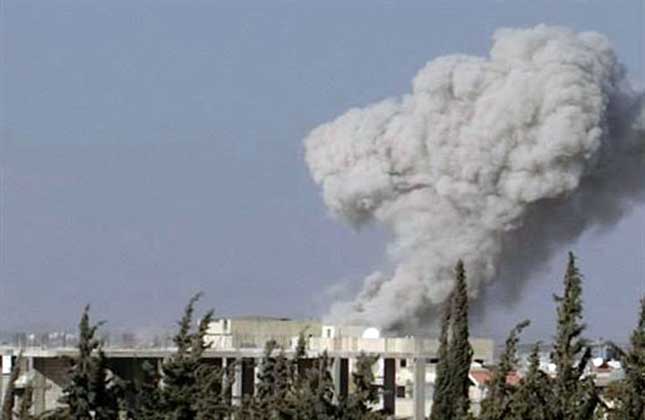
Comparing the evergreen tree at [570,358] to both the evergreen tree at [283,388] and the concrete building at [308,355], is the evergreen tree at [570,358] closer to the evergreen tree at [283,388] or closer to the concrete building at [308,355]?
the evergreen tree at [283,388]

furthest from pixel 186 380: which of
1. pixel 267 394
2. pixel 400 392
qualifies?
pixel 400 392

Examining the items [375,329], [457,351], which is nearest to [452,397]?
[457,351]

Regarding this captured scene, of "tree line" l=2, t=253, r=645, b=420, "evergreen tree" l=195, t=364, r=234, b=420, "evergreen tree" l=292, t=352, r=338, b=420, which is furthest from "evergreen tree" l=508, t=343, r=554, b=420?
"evergreen tree" l=195, t=364, r=234, b=420

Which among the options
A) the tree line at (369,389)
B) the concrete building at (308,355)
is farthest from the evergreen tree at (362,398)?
the concrete building at (308,355)

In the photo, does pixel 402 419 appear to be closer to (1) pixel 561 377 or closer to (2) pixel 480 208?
(1) pixel 561 377

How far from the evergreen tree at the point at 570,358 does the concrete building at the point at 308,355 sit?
669cm

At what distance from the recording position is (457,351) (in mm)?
17969

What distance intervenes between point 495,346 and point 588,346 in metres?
20.8

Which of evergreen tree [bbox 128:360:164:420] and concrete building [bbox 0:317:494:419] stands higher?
concrete building [bbox 0:317:494:419]

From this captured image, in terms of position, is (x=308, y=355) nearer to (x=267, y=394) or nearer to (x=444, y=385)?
(x=267, y=394)

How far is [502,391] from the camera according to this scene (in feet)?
55.6

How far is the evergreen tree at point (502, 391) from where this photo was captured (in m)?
16.6

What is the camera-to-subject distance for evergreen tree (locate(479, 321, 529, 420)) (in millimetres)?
16578

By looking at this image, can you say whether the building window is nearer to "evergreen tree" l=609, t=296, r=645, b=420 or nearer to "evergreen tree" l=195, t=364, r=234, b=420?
"evergreen tree" l=195, t=364, r=234, b=420
